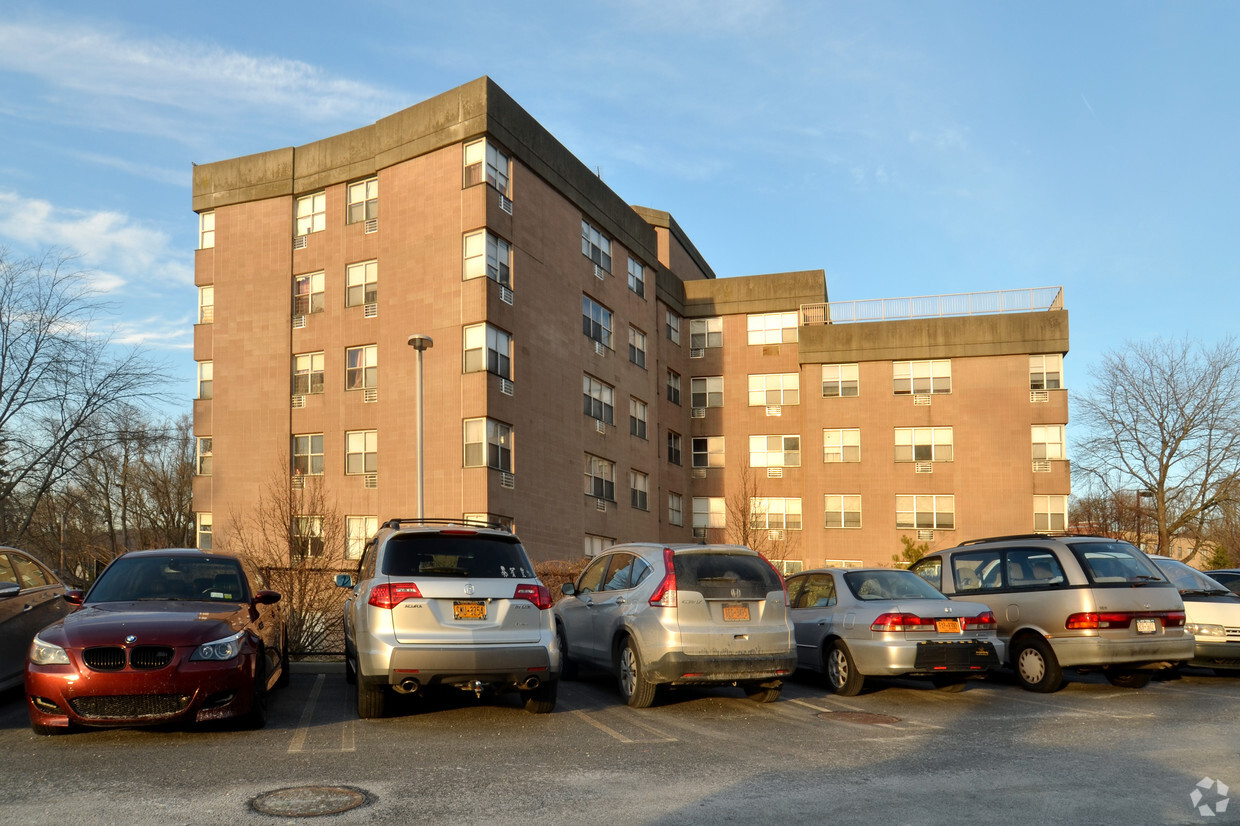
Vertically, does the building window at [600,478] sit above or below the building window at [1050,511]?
above

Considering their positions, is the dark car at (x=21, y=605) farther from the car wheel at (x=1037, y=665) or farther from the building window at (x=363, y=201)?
the building window at (x=363, y=201)

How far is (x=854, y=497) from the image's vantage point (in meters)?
43.4

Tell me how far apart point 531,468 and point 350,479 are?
216 inches

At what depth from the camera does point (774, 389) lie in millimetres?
45500

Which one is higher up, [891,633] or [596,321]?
[596,321]

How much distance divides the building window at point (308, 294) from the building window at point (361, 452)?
14.6 ft

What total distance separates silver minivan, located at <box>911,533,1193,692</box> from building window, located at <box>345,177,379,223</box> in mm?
24358

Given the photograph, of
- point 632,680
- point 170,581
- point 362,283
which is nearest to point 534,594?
point 632,680

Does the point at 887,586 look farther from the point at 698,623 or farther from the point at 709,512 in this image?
the point at 709,512

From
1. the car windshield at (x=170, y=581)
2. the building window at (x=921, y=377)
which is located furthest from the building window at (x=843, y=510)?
the car windshield at (x=170, y=581)

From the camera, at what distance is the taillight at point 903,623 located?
11.8 meters

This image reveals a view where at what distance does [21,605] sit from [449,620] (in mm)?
4564

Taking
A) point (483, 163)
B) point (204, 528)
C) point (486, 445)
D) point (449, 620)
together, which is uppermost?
point (483, 163)

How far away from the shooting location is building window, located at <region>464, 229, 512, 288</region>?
30.0 meters
